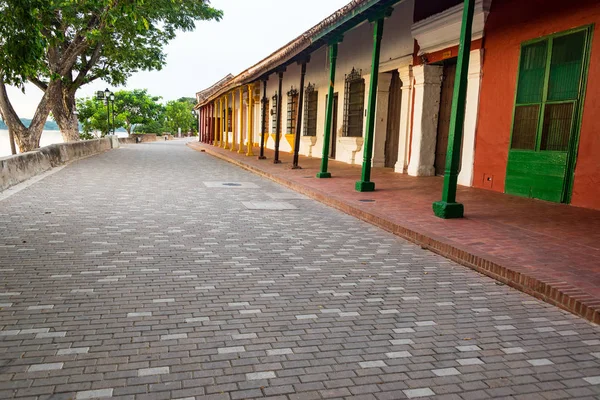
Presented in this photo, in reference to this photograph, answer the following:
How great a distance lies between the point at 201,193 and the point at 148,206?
75.1 inches

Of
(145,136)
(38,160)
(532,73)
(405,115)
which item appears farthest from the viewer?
(145,136)

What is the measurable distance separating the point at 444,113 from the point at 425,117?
1.55 ft

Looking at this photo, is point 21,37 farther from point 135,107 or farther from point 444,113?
point 135,107

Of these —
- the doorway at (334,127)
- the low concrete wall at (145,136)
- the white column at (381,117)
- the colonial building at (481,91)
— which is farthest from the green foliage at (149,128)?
the white column at (381,117)

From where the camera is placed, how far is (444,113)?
37.7ft

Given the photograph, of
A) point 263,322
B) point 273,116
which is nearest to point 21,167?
point 263,322

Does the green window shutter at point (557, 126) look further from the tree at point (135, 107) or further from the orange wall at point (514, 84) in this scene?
the tree at point (135, 107)

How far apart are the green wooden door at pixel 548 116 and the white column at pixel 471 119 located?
1087mm

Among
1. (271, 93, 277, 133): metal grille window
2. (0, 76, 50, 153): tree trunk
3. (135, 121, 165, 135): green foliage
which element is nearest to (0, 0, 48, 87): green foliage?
(0, 76, 50, 153): tree trunk

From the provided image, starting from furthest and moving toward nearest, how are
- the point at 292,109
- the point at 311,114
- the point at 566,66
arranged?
1. the point at 292,109
2. the point at 311,114
3. the point at 566,66

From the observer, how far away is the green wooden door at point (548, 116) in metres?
7.43

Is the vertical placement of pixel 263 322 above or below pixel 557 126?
below

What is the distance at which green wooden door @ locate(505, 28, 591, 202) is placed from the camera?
743 centimetres

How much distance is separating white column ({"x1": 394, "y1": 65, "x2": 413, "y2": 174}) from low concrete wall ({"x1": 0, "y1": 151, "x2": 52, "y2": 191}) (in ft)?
30.5
